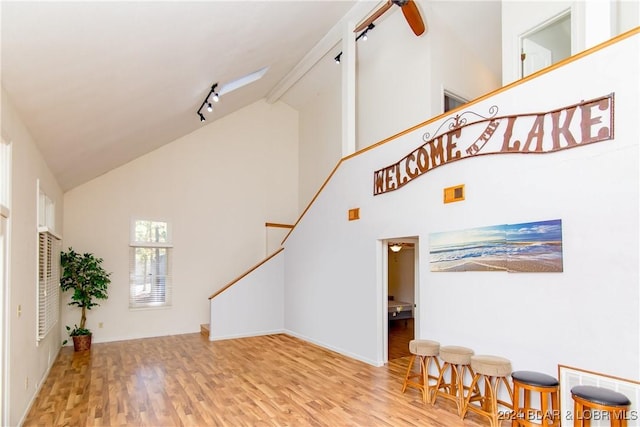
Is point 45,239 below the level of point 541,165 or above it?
below

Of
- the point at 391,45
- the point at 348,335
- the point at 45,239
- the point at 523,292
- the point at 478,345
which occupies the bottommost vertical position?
the point at 348,335

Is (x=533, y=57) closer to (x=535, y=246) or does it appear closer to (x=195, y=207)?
(x=535, y=246)

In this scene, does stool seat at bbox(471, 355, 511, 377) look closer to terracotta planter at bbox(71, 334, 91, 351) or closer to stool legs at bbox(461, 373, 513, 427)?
stool legs at bbox(461, 373, 513, 427)

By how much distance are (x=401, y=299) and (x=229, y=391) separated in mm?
5707

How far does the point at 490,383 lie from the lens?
3.55 metres

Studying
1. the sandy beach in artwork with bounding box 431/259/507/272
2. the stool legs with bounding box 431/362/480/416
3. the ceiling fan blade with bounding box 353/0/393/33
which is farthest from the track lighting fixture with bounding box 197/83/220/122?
the stool legs with bounding box 431/362/480/416

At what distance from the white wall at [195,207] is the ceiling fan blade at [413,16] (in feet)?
15.1

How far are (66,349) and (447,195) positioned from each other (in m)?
6.77

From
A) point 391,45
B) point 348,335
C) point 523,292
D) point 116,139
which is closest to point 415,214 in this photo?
point 523,292

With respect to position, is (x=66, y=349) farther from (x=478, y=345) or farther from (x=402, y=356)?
(x=478, y=345)

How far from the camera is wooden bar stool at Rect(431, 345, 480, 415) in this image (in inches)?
150

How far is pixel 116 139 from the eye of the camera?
18.7 feet

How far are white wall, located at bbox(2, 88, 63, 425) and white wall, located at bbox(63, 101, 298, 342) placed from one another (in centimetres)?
283

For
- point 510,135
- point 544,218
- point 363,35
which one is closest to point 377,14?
point 363,35
